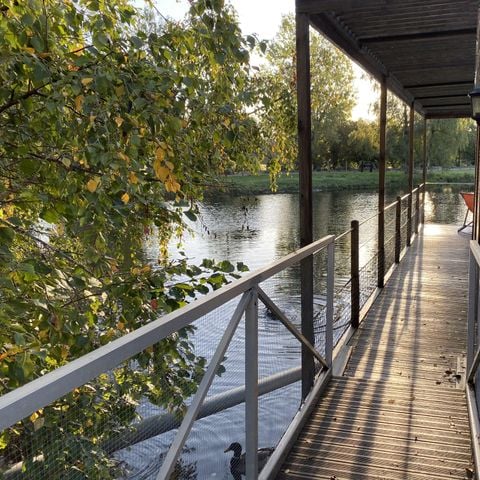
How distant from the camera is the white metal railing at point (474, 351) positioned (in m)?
2.91

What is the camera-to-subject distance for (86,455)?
151 centimetres

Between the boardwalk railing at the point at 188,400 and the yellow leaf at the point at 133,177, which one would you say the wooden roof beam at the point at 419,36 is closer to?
the boardwalk railing at the point at 188,400

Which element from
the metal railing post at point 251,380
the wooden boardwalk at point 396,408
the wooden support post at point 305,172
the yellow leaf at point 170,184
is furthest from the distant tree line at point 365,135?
the metal railing post at point 251,380

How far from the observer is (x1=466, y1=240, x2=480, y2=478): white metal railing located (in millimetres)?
2908

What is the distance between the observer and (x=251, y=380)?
2.26m

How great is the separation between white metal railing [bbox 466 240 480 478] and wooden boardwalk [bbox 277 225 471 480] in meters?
0.11

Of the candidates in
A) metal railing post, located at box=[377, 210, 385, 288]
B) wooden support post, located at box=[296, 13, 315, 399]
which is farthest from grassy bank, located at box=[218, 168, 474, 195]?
wooden support post, located at box=[296, 13, 315, 399]

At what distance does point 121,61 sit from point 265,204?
2304 centimetres

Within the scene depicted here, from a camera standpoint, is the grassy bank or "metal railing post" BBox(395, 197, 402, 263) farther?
the grassy bank

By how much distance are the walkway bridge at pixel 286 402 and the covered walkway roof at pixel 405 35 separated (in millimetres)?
1647

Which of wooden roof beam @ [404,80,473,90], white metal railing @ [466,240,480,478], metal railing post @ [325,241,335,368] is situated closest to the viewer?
white metal railing @ [466,240,480,478]

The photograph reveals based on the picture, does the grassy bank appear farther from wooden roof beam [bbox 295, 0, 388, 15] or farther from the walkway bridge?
wooden roof beam [bbox 295, 0, 388, 15]

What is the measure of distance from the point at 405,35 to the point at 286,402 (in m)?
3.57

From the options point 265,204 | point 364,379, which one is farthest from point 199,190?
point 265,204
